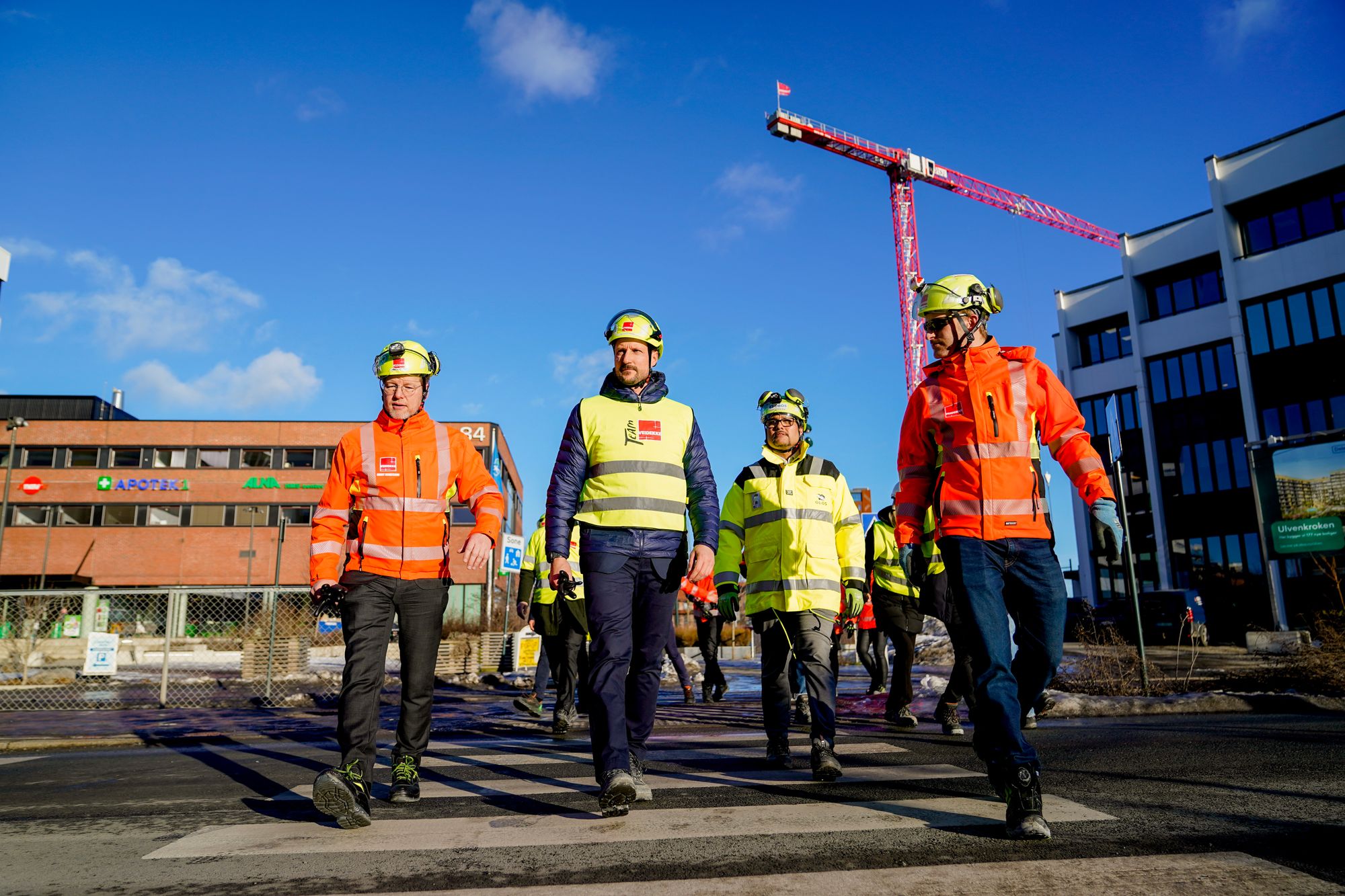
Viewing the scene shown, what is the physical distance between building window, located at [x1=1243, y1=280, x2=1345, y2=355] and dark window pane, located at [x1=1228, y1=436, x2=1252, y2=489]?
3.84 m

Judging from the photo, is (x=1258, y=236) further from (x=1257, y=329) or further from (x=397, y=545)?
(x=397, y=545)

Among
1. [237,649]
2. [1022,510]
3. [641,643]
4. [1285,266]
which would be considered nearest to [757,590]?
[641,643]

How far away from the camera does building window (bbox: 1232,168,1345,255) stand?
33469 millimetres

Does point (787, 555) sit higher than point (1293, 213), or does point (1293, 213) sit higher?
point (1293, 213)

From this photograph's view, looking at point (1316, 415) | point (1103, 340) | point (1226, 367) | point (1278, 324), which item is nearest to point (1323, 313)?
point (1278, 324)

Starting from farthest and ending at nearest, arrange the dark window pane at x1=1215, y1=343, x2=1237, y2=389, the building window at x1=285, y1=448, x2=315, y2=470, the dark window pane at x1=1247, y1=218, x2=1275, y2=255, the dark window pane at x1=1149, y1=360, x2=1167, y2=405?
the building window at x1=285, y1=448, x2=315, y2=470, the dark window pane at x1=1149, y1=360, x2=1167, y2=405, the dark window pane at x1=1215, y1=343, x2=1237, y2=389, the dark window pane at x1=1247, y1=218, x2=1275, y2=255

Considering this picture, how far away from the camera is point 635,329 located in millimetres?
4523

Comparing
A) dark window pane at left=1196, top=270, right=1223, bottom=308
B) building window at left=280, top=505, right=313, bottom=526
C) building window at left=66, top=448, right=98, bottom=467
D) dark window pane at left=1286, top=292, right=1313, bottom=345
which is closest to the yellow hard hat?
dark window pane at left=1286, top=292, right=1313, bottom=345

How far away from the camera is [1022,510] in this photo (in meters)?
3.79

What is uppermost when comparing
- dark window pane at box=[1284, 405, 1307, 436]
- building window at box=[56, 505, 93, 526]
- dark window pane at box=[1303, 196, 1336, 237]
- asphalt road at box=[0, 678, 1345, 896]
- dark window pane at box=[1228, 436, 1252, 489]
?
dark window pane at box=[1303, 196, 1336, 237]

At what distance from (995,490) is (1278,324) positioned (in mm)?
39275

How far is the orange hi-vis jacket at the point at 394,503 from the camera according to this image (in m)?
4.36

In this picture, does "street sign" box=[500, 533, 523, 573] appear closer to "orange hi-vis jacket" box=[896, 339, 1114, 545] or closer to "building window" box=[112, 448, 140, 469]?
"orange hi-vis jacket" box=[896, 339, 1114, 545]

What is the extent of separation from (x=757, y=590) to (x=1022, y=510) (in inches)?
82.5
